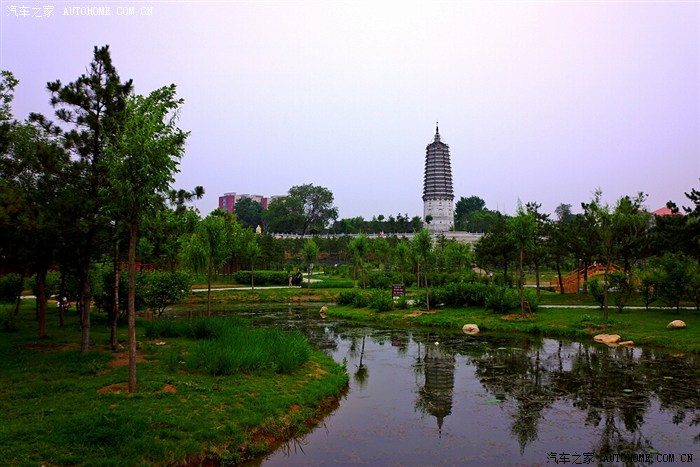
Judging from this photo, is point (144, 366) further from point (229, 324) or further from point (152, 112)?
point (152, 112)

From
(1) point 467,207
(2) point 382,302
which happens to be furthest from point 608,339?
(1) point 467,207

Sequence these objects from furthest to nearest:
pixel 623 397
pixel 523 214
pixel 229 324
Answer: pixel 523 214, pixel 229 324, pixel 623 397

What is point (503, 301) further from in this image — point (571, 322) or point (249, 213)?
point (249, 213)

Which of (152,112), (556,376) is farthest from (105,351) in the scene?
(556,376)

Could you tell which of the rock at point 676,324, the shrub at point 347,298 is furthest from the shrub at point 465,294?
the rock at point 676,324

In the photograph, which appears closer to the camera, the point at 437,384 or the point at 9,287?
the point at 437,384

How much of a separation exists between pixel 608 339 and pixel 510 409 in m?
10.7

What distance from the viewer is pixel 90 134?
13203mm

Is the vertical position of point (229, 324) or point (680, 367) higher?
point (229, 324)

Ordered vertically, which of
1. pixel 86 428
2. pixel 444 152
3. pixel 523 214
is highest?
pixel 444 152

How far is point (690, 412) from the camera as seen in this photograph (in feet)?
36.2

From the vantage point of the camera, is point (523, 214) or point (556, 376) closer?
point (556, 376)

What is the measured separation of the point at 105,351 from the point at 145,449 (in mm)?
7500

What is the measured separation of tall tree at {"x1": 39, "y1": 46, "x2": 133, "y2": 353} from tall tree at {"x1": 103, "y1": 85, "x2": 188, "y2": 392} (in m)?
2.73
